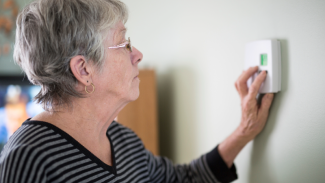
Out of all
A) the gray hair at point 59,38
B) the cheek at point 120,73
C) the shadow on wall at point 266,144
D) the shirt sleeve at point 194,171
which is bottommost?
the shirt sleeve at point 194,171

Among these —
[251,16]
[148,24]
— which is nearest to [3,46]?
[148,24]

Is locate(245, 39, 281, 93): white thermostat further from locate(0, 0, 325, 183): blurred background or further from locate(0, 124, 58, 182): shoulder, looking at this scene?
locate(0, 124, 58, 182): shoulder

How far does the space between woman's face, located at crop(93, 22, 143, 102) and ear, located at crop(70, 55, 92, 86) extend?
0.02 metres

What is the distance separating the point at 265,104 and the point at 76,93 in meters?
0.61

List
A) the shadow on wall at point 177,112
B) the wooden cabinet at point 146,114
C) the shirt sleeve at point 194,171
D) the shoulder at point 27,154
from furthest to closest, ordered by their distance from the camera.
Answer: the wooden cabinet at point 146,114 < the shadow on wall at point 177,112 < the shirt sleeve at point 194,171 < the shoulder at point 27,154

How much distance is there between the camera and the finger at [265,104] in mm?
865

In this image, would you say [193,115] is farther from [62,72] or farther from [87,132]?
[62,72]

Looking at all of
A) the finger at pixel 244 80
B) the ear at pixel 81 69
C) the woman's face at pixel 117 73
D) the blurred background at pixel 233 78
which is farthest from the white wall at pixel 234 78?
the ear at pixel 81 69

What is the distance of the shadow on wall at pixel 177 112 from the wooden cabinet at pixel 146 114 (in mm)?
76

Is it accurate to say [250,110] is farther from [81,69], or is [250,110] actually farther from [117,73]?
[81,69]

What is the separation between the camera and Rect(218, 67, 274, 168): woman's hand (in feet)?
2.87

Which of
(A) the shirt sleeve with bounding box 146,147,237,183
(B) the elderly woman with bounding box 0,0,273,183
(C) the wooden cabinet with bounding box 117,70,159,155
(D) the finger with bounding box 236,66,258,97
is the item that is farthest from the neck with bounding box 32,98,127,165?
(C) the wooden cabinet with bounding box 117,70,159,155

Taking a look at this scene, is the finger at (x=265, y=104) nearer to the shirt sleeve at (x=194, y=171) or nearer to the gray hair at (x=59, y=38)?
the shirt sleeve at (x=194, y=171)

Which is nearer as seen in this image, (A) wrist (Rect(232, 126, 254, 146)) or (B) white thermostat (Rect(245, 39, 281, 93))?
(B) white thermostat (Rect(245, 39, 281, 93))
